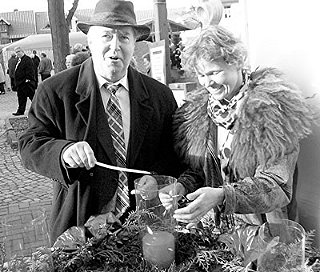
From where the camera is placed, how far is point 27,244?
47.4 inches

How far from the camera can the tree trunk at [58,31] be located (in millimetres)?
6453

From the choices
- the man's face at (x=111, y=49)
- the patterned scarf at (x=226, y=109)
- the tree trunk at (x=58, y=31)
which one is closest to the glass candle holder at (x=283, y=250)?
the patterned scarf at (x=226, y=109)

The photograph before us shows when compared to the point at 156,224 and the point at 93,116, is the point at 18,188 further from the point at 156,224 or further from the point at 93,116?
the point at 156,224

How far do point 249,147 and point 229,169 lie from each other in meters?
0.15

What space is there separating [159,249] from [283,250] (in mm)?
374

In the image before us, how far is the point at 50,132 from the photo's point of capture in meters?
1.76

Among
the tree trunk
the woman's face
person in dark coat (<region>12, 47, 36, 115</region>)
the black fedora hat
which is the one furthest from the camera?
person in dark coat (<region>12, 47, 36, 115</region>)

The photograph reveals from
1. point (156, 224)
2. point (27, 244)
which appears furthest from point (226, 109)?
point (27, 244)

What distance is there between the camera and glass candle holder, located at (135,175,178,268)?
4.04ft

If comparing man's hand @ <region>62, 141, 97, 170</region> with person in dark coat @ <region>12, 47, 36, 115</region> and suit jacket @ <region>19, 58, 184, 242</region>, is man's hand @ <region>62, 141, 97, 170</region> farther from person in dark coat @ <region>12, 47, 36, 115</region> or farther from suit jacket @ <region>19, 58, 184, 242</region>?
person in dark coat @ <region>12, 47, 36, 115</region>

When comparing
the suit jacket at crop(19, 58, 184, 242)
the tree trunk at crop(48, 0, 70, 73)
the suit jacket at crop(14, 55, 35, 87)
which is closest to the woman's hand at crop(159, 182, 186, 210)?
the suit jacket at crop(19, 58, 184, 242)

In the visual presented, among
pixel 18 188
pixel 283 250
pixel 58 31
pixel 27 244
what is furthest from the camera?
pixel 58 31

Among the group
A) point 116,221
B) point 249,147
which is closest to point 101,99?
point 116,221

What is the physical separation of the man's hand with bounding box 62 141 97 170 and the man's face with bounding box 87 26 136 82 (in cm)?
40
